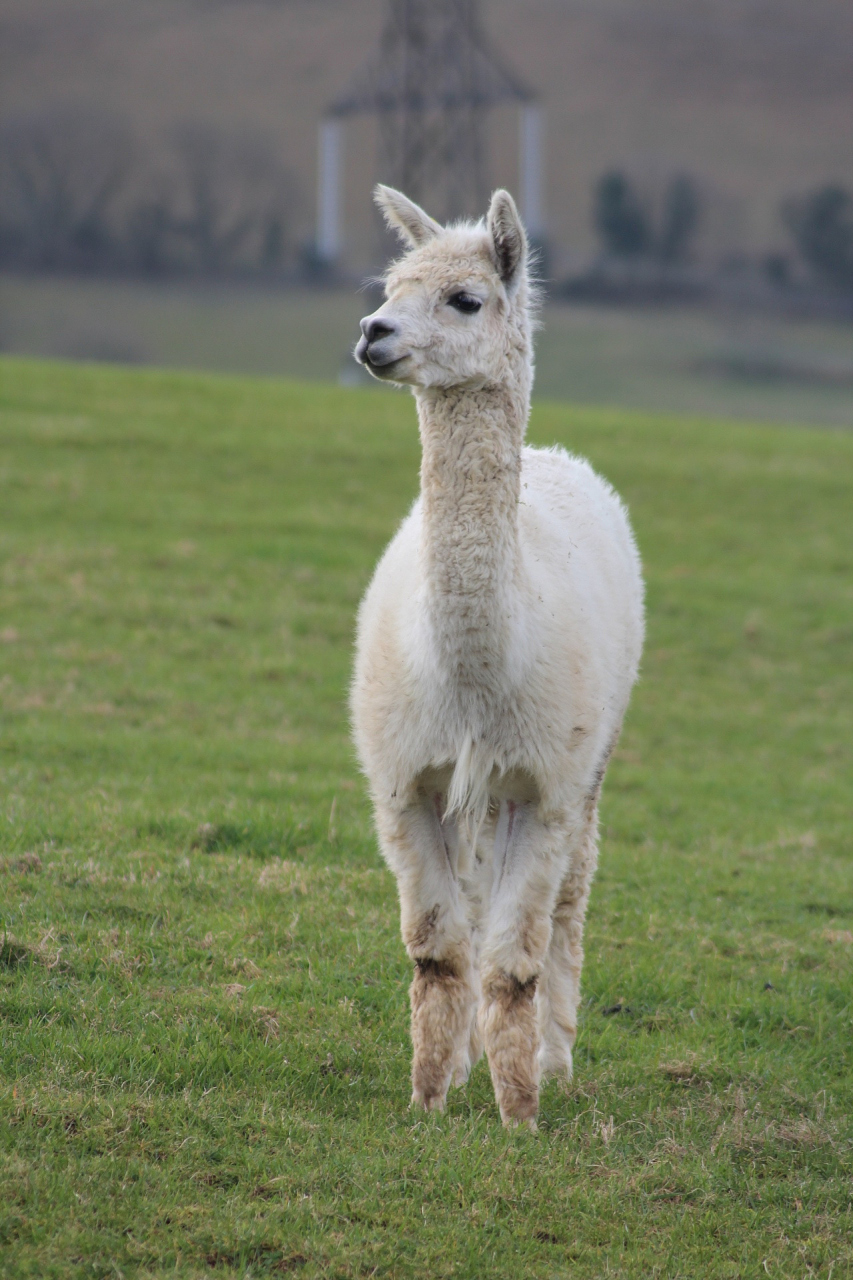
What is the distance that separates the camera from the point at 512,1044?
13.3 ft

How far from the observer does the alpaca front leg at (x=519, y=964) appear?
13.3 feet

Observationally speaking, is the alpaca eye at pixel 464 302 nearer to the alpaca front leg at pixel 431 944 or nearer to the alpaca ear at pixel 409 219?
the alpaca ear at pixel 409 219

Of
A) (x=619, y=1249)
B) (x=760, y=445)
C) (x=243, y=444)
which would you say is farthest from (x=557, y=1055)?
(x=760, y=445)

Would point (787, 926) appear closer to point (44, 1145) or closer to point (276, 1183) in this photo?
point (276, 1183)

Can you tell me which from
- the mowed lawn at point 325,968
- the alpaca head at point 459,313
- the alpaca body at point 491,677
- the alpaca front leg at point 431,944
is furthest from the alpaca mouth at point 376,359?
the mowed lawn at point 325,968

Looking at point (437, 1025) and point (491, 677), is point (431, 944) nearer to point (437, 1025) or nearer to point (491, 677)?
point (437, 1025)

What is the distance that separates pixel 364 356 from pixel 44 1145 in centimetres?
225

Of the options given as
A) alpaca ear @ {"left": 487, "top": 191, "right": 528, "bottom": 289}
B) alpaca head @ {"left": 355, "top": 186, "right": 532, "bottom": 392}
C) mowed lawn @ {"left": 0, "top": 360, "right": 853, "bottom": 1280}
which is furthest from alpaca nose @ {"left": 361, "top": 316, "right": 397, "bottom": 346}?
mowed lawn @ {"left": 0, "top": 360, "right": 853, "bottom": 1280}

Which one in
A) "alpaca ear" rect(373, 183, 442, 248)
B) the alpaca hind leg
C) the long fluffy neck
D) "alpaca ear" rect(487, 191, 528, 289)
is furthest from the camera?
the alpaca hind leg

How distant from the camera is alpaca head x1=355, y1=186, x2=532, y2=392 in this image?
148 inches

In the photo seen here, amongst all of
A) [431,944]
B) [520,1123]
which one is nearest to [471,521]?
[431,944]

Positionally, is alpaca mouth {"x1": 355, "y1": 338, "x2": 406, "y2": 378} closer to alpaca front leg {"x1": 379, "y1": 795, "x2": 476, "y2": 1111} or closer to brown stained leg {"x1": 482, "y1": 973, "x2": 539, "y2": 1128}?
alpaca front leg {"x1": 379, "y1": 795, "x2": 476, "y2": 1111}

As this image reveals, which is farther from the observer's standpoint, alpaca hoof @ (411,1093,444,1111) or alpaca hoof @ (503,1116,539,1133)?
alpaca hoof @ (411,1093,444,1111)

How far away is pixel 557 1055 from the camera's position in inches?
183
